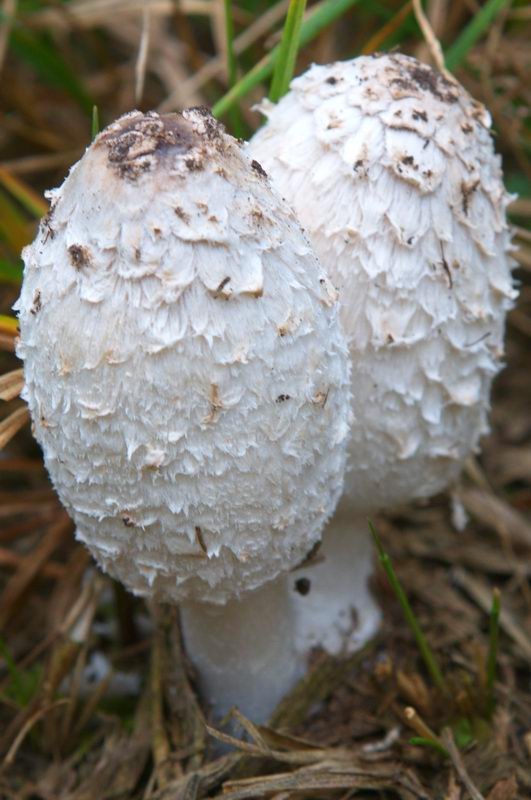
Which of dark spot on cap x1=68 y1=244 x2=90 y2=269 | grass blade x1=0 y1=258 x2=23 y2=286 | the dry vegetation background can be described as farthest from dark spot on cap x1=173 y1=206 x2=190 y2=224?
grass blade x1=0 y1=258 x2=23 y2=286

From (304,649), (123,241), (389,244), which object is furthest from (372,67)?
(304,649)

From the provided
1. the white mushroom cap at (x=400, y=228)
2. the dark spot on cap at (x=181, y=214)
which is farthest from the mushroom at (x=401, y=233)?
the dark spot on cap at (x=181, y=214)

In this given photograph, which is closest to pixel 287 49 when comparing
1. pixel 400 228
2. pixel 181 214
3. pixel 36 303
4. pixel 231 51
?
pixel 231 51

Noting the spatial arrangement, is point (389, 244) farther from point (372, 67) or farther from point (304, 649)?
point (304, 649)

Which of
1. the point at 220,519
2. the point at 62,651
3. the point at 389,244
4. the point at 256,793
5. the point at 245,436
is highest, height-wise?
the point at 389,244

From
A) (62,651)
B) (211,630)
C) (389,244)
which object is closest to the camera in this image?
(389,244)

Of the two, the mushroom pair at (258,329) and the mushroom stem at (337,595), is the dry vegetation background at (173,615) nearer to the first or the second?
the mushroom stem at (337,595)
